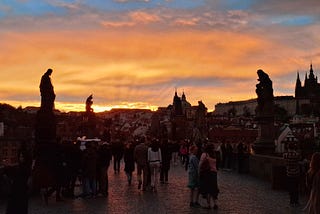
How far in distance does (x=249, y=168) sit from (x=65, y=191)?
41.6 ft

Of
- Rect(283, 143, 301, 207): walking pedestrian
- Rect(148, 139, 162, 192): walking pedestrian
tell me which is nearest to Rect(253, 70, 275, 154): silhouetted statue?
Rect(148, 139, 162, 192): walking pedestrian

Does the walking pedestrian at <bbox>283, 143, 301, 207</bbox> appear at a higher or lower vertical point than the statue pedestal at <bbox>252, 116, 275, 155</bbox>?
lower

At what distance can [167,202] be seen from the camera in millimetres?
16375

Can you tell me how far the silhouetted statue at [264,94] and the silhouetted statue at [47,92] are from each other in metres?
10.9

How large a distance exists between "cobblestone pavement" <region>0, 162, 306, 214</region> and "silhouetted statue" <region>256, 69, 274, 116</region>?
6946 millimetres

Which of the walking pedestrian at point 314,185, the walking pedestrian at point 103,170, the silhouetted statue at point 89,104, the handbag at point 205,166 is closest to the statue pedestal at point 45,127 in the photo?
the walking pedestrian at point 103,170

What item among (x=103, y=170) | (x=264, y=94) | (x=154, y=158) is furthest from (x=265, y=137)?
(x=103, y=170)

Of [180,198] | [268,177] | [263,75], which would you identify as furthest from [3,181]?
[263,75]

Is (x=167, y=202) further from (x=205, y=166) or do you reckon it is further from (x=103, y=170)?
(x=103, y=170)

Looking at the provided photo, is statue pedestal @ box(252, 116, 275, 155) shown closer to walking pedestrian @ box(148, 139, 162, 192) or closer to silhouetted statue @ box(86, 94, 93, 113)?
walking pedestrian @ box(148, 139, 162, 192)

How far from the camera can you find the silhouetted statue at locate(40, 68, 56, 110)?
20.1 meters

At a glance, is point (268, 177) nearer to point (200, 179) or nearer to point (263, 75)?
point (263, 75)

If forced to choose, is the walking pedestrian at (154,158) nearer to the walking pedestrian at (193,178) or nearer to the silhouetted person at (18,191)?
the walking pedestrian at (193,178)

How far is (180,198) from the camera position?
1750 cm
